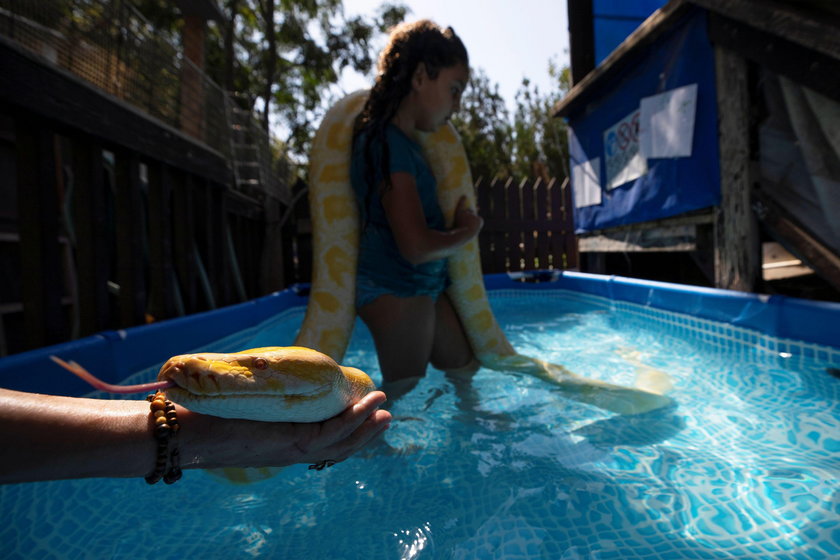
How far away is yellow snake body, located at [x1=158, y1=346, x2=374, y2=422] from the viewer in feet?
2.54

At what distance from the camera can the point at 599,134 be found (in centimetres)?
594

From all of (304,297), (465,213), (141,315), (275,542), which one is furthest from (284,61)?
(275,542)

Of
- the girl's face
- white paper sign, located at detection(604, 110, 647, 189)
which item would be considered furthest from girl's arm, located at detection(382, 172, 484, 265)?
white paper sign, located at detection(604, 110, 647, 189)

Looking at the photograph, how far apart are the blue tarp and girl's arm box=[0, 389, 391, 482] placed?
4034 millimetres

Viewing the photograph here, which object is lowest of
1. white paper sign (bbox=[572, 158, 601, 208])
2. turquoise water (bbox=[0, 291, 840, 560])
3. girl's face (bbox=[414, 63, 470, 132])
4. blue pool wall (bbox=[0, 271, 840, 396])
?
turquoise water (bbox=[0, 291, 840, 560])

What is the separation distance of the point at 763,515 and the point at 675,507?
0.76 ft

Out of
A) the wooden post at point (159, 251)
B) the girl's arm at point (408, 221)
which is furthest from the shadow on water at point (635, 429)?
the wooden post at point (159, 251)

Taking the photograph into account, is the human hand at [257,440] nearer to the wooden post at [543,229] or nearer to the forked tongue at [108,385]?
the forked tongue at [108,385]

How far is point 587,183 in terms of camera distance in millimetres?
6332

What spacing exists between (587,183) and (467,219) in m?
4.83

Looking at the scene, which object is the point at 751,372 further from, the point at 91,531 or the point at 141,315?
the point at 141,315

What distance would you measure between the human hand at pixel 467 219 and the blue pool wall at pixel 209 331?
1.82m

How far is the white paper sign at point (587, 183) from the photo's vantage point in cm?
603

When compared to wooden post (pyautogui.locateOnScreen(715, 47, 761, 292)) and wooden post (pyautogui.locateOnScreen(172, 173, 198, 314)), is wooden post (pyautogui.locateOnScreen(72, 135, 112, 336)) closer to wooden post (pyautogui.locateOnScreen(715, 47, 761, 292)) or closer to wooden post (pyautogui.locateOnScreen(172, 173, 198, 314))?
wooden post (pyautogui.locateOnScreen(172, 173, 198, 314))
